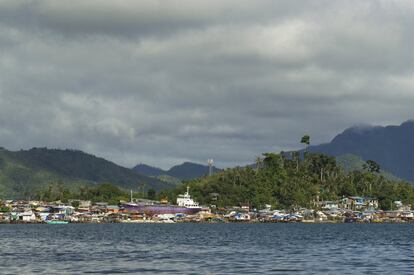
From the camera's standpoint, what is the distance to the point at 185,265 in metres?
77.8

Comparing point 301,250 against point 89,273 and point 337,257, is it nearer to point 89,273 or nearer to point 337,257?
point 337,257

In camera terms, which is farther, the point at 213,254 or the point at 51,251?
the point at 51,251

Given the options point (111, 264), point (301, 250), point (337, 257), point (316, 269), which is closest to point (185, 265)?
point (111, 264)

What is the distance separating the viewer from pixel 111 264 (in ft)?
258

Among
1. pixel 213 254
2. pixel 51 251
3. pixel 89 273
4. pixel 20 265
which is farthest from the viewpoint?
pixel 51 251

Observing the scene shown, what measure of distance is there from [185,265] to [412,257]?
111ft

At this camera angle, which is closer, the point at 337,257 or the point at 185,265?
the point at 185,265

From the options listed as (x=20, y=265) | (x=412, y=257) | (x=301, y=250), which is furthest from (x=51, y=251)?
(x=412, y=257)

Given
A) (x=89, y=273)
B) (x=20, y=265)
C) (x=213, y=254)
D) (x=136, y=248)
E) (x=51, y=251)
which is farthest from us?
(x=136, y=248)

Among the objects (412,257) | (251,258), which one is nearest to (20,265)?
(251,258)

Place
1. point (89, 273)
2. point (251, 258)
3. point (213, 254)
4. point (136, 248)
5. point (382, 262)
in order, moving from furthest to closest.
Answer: point (136, 248), point (213, 254), point (251, 258), point (382, 262), point (89, 273)

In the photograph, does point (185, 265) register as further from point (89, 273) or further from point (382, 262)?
point (382, 262)

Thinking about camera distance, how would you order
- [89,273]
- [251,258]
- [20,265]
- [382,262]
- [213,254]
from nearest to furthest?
1. [89,273]
2. [20,265]
3. [382,262]
4. [251,258]
5. [213,254]

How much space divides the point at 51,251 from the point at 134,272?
3496 centimetres
